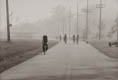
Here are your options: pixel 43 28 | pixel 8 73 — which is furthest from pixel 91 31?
pixel 8 73

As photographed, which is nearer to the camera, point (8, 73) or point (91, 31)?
point (8, 73)

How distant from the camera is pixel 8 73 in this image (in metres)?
11.2

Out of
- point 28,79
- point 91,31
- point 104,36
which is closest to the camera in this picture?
point 28,79

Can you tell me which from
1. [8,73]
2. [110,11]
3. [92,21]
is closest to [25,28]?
[92,21]

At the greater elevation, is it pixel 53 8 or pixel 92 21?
pixel 53 8

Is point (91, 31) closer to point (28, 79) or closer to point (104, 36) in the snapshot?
point (104, 36)

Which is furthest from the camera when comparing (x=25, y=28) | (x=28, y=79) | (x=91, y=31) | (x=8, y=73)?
(x=25, y=28)

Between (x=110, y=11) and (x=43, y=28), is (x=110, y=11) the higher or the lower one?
the higher one

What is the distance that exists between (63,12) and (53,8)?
7.56m

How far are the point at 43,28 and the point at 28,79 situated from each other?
17027 cm

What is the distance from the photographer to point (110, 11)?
16712cm

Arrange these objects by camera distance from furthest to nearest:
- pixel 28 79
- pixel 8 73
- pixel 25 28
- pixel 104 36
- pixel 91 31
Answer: pixel 25 28 < pixel 91 31 < pixel 104 36 < pixel 8 73 < pixel 28 79

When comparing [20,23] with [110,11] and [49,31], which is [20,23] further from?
[110,11]

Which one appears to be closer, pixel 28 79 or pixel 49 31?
pixel 28 79
